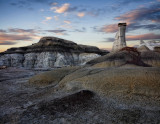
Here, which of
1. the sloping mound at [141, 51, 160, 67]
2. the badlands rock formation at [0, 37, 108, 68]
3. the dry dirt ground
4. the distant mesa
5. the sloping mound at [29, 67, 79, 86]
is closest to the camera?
the dry dirt ground

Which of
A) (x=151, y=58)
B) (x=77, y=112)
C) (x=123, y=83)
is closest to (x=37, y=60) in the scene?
(x=151, y=58)

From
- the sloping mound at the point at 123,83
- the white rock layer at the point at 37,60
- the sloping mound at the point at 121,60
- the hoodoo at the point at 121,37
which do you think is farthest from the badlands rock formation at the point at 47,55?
the sloping mound at the point at 123,83

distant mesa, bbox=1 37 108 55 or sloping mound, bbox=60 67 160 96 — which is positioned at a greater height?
distant mesa, bbox=1 37 108 55

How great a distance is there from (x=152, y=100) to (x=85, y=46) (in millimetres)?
44728

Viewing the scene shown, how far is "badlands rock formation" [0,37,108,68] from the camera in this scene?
38656mm

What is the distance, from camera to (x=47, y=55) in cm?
3934

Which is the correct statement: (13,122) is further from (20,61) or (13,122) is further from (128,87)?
(20,61)

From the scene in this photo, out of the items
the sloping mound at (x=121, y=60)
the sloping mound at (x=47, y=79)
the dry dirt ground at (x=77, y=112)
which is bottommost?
the dry dirt ground at (x=77, y=112)

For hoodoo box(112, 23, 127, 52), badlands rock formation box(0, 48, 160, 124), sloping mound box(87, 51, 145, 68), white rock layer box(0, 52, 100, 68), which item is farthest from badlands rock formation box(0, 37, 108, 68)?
badlands rock formation box(0, 48, 160, 124)

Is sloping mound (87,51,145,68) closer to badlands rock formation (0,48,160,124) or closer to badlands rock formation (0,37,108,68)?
badlands rock formation (0,48,160,124)

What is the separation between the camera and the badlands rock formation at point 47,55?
127 feet

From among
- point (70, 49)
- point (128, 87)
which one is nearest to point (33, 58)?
point (70, 49)

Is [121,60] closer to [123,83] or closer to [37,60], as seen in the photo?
[123,83]

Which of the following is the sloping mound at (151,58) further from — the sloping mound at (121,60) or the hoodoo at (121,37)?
the hoodoo at (121,37)
